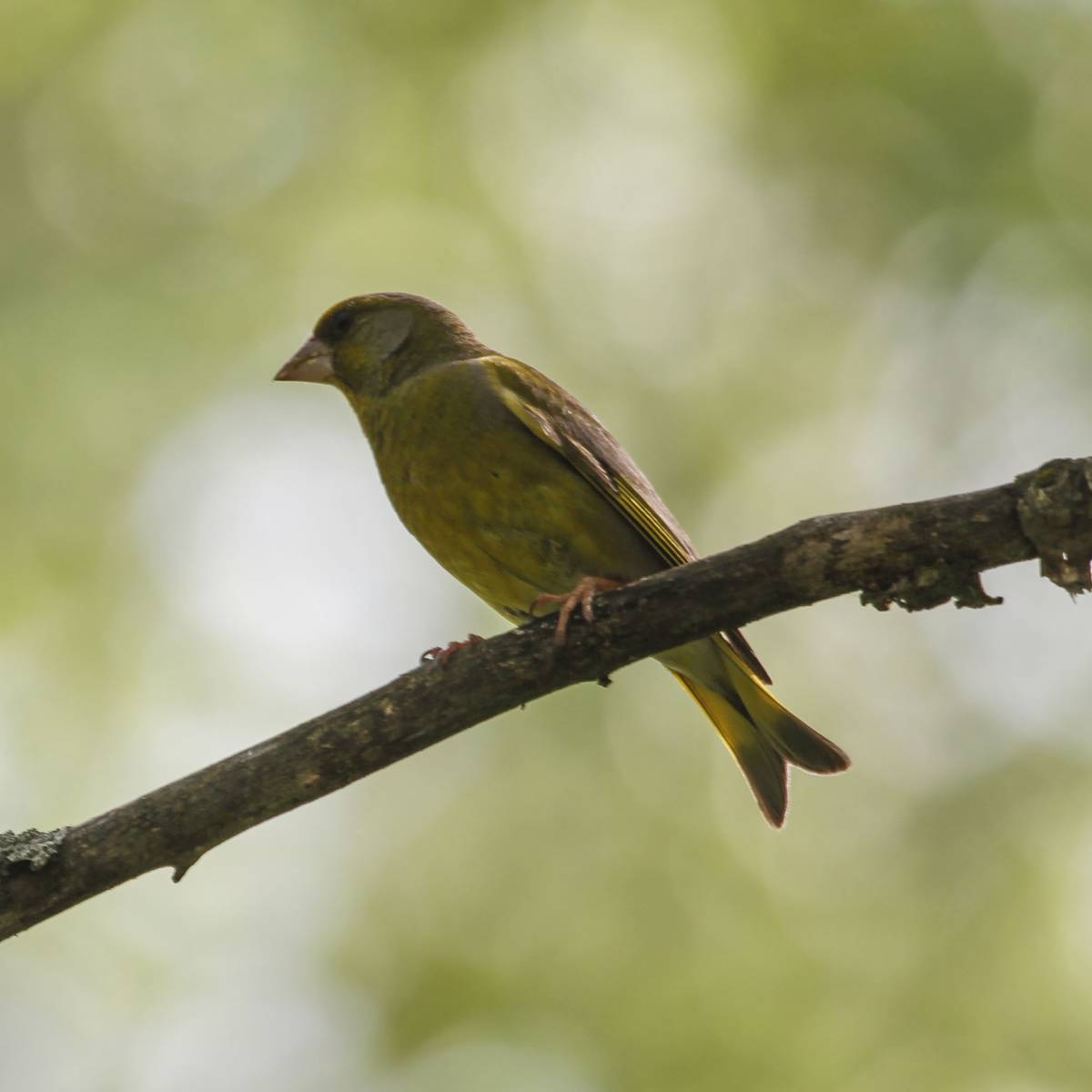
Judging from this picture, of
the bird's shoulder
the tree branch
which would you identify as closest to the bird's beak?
the bird's shoulder

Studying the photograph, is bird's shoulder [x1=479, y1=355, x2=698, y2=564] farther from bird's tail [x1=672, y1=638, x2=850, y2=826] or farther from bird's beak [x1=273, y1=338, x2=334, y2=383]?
bird's beak [x1=273, y1=338, x2=334, y2=383]

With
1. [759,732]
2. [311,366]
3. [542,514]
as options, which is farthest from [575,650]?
[311,366]

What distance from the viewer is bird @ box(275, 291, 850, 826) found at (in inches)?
184

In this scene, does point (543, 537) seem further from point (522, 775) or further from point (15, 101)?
point (15, 101)

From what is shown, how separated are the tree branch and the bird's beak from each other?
Result: 2.38 meters

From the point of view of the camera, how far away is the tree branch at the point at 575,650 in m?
3.27

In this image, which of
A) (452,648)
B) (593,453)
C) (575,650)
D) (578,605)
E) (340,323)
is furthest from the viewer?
(340,323)

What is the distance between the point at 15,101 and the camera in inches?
362

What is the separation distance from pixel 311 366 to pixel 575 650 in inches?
102

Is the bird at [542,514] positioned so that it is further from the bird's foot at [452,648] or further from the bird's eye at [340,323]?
the bird's eye at [340,323]

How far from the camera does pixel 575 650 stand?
357 centimetres

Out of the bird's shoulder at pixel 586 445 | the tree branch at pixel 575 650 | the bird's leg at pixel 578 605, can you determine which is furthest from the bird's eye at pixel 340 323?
the tree branch at pixel 575 650

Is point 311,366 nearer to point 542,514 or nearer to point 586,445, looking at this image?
point 586,445

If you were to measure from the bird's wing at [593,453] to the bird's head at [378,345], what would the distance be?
463 mm
